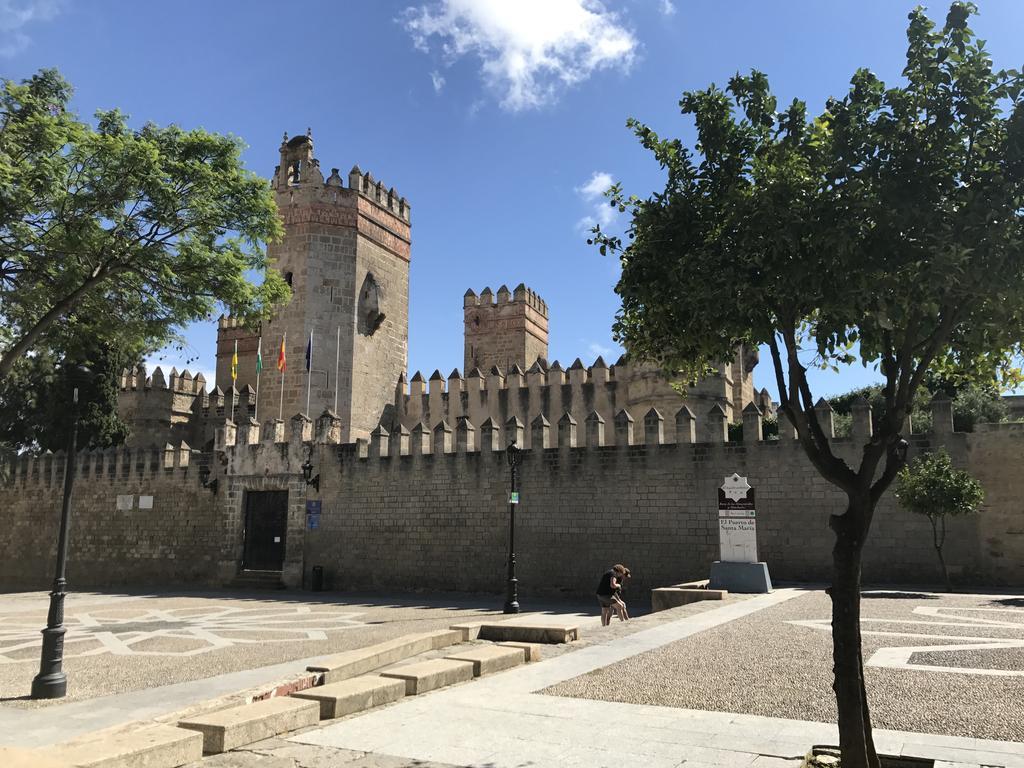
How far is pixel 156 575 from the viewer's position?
24938 mm

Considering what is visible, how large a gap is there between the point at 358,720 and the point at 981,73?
6.26 metres

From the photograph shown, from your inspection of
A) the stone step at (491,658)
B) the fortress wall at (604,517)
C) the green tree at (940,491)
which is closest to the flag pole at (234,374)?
the fortress wall at (604,517)

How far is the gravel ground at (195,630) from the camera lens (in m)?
9.11

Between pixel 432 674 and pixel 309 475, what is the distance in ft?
54.8

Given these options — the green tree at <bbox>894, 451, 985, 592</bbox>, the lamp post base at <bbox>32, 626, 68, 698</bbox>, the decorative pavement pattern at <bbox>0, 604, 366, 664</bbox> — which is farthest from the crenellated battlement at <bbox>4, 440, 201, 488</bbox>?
the green tree at <bbox>894, 451, 985, 592</bbox>

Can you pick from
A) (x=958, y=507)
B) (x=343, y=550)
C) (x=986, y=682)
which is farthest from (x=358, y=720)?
(x=343, y=550)

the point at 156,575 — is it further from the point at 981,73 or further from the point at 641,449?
the point at 981,73

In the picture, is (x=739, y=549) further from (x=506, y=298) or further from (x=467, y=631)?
(x=506, y=298)

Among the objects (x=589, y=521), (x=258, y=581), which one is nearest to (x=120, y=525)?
(x=258, y=581)

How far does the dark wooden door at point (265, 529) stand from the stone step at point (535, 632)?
1491 cm

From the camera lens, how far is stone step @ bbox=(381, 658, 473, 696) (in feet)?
22.6

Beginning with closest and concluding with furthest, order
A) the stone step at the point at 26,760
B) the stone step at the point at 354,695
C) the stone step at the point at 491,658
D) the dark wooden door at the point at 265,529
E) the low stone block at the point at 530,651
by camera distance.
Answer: the stone step at the point at 26,760 → the stone step at the point at 354,695 → the stone step at the point at 491,658 → the low stone block at the point at 530,651 → the dark wooden door at the point at 265,529

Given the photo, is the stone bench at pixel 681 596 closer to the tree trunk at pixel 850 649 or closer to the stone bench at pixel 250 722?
the stone bench at pixel 250 722

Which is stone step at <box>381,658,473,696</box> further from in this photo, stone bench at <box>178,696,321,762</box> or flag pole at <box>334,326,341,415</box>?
flag pole at <box>334,326,341,415</box>
